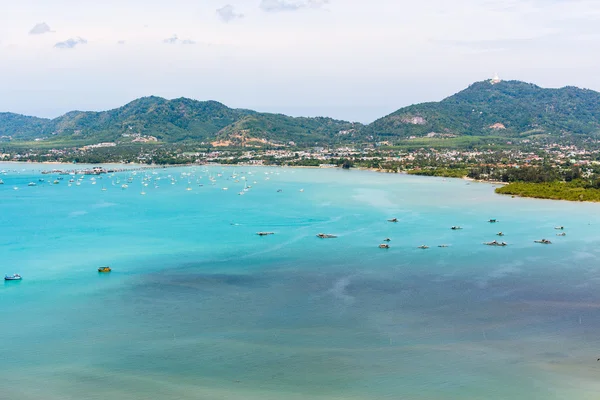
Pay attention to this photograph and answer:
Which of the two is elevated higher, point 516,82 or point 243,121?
point 516,82

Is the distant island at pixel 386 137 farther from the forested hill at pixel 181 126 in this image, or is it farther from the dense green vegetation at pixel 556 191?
the forested hill at pixel 181 126

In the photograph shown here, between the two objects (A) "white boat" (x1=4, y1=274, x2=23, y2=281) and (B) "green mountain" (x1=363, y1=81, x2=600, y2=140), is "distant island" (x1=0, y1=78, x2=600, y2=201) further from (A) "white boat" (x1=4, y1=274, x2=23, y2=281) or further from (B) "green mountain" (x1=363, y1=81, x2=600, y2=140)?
(A) "white boat" (x1=4, y1=274, x2=23, y2=281)

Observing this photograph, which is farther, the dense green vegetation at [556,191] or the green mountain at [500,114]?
the green mountain at [500,114]

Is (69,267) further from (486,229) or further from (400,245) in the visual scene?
(486,229)

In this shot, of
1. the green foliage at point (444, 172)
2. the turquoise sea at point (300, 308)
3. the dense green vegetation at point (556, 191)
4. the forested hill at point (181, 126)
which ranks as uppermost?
the forested hill at point (181, 126)

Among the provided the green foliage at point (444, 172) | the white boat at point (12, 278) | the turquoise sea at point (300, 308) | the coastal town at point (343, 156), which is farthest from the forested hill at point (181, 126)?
the white boat at point (12, 278)

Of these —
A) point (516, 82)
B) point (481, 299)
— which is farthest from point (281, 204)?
point (516, 82)
